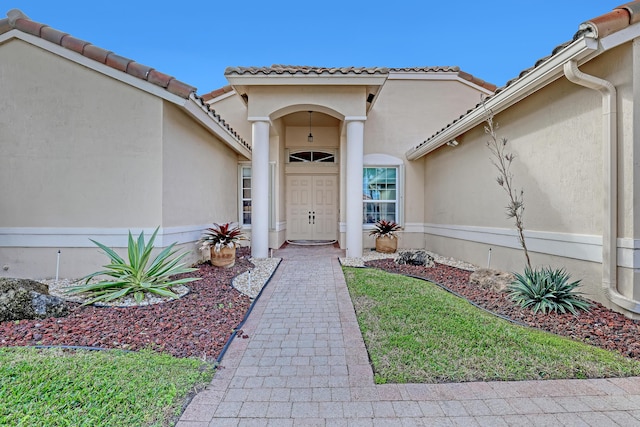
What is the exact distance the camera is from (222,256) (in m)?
7.63

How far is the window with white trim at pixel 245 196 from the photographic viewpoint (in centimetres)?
1169

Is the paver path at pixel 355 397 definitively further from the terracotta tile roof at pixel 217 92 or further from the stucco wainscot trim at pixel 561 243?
the terracotta tile roof at pixel 217 92

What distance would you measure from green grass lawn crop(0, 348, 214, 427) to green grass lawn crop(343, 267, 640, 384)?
1.71 metres

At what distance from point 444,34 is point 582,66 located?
1144 cm

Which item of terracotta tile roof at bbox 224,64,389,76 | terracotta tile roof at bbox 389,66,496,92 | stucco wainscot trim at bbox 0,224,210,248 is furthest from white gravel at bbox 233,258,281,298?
terracotta tile roof at bbox 389,66,496,92

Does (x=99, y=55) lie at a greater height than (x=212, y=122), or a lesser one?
greater

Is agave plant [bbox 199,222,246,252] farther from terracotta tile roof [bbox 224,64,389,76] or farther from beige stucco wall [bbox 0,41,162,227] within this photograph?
terracotta tile roof [bbox 224,64,389,76]

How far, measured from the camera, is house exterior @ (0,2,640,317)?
4246 millimetres

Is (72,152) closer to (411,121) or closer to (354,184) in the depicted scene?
(354,184)

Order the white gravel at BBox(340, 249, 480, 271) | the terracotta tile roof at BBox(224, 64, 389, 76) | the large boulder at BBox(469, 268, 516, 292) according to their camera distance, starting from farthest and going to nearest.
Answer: the terracotta tile roof at BBox(224, 64, 389, 76) < the white gravel at BBox(340, 249, 480, 271) < the large boulder at BBox(469, 268, 516, 292)

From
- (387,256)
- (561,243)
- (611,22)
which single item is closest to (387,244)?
(387,256)

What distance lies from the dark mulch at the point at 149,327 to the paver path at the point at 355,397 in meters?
0.51

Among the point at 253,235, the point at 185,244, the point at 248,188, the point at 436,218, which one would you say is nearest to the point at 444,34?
the point at 436,218

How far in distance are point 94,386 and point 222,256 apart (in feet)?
16.7
